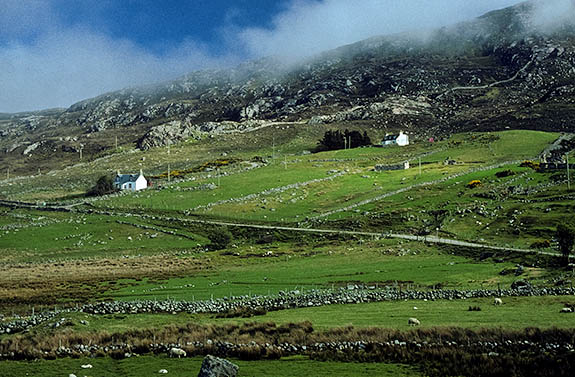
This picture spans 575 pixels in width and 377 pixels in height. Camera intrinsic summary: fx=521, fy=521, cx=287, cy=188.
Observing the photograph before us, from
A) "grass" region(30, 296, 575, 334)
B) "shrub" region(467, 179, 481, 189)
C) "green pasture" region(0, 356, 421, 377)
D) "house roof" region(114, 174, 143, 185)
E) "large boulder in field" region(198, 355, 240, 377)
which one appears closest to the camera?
"large boulder in field" region(198, 355, 240, 377)

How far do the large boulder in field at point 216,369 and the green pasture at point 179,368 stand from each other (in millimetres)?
830

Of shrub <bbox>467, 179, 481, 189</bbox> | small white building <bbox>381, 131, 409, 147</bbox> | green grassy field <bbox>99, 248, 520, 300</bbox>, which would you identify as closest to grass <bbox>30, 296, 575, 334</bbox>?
green grassy field <bbox>99, 248, 520, 300</bbox>

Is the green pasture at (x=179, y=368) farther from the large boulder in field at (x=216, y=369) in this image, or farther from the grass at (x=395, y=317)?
the grass at (x=395, y=317)

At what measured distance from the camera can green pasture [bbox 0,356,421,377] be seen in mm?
22578

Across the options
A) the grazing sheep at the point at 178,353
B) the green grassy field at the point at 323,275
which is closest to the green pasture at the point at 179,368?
the grazing sheep at the point at 178,353

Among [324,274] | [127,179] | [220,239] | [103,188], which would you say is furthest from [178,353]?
[127,179]

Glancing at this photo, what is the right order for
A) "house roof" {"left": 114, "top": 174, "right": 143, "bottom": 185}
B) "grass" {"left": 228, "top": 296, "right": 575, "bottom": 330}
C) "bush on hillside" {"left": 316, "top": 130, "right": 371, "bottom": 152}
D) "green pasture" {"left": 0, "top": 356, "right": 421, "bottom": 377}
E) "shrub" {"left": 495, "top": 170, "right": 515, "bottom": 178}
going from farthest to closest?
"bush on hillside" {"left": 316, "top": 130, "right": 371, "bottom": 152} < "house roof" {"left": 114, "top": 174, "right": 143, "bottom": 185} < "shrub" {"left": 495, "top": 170, "right": 515, "bottom": 178} < "grass" {"left": 228, "top": 296, "right": 575, "bottom": 330} < "green pasture" {"left": 0, "top": 356, "right": 421, "bottom": 377}

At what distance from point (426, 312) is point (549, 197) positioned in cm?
5881

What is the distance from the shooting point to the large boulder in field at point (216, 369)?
21416 mm

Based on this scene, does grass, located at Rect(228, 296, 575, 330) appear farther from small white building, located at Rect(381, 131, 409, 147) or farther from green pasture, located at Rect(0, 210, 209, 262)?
small white building, located at Rect(381, 131, 409, 147)

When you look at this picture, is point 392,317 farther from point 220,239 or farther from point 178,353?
point 220,239


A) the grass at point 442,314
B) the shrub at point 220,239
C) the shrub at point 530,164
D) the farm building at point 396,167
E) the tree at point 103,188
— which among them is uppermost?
the tree at point 103,188

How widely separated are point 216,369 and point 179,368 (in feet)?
11.6

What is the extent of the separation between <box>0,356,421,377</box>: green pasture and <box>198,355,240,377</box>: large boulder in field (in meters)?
0.83
